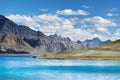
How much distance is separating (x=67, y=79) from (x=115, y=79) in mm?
10126

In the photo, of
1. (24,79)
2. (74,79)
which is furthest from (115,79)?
(24,79)

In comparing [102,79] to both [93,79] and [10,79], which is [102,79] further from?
[10,79]

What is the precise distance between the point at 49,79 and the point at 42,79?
4.88ft

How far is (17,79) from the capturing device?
73.5 meters

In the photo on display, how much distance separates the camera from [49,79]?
2891 inches

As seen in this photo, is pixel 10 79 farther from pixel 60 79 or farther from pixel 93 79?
pixel 93 79

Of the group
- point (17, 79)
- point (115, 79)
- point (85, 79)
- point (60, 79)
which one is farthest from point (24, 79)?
point (115, 79)

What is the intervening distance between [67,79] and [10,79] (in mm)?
12087

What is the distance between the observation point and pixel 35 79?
241ft

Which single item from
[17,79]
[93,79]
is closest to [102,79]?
[93,79]

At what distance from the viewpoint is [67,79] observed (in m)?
74.1

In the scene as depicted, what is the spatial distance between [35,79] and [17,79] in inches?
149

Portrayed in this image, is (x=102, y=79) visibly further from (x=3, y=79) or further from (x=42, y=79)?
(x=3, y=79)

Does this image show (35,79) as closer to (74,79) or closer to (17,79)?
(17,79)
